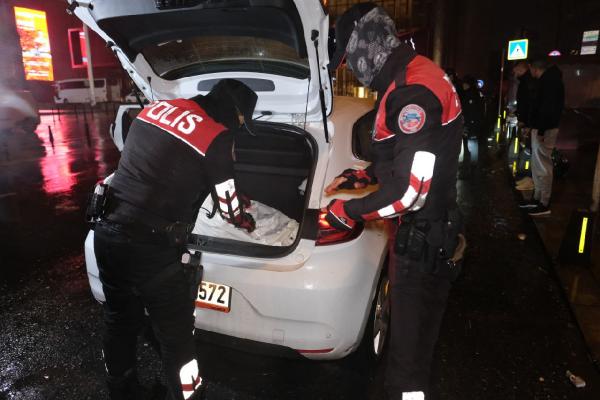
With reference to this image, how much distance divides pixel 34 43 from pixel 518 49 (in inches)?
983

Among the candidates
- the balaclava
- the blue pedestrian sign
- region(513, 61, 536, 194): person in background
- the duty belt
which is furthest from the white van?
the balaclava

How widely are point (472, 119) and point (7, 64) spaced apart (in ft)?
52.1

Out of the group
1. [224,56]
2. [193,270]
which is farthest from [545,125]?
[193,270]

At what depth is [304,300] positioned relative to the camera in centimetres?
219

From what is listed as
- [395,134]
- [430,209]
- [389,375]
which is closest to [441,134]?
[395,134]

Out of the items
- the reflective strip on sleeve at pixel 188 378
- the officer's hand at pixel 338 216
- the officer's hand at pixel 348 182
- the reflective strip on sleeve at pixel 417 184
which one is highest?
the reflective strip on sleeve at pixel 417 184

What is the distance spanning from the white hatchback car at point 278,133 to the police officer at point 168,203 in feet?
Answer: 0.84

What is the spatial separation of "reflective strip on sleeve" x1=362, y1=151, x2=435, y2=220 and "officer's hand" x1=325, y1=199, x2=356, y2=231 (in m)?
0.23

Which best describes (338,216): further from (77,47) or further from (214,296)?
(77,47)

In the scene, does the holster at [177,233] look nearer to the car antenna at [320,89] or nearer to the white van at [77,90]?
the car antenna at [320,89]

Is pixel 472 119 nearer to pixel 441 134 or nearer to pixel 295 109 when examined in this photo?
pixel 295 109

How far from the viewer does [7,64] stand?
15844 mm

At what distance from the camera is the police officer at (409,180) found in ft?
5.74

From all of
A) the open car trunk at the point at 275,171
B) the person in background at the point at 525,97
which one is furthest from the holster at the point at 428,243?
the person in background at the point at 525,97
